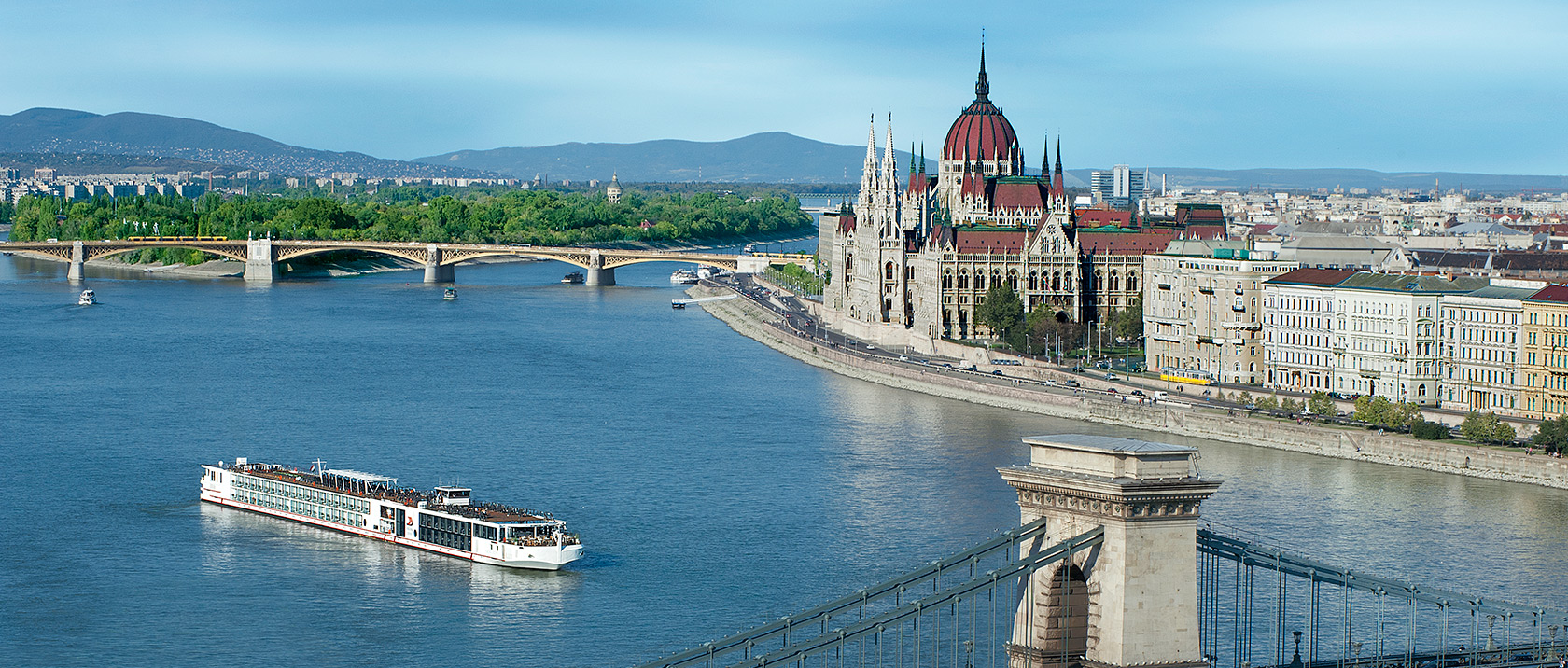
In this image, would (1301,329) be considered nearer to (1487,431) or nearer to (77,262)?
(1487,431)

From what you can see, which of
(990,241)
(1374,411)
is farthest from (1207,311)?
(990,241)

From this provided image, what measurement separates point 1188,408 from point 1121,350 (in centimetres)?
1425

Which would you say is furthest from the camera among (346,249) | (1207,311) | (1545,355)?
(346,249)

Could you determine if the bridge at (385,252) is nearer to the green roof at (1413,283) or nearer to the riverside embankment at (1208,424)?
the riverside embankment at (1208,424)

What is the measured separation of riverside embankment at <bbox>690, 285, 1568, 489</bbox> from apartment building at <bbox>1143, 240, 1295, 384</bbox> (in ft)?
14.1

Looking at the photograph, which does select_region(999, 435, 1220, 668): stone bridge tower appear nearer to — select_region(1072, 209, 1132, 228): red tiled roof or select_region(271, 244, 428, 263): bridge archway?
select_region(1072, 209, 1132, 228): red tiled roof

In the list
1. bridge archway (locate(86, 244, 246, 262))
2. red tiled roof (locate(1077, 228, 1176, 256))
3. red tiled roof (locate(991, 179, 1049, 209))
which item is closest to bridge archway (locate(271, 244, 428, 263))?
bridge archway (locate(86, 244, 246, 262))

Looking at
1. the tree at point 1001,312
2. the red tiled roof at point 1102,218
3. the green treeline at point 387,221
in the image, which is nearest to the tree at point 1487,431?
the tree at point 1001,312

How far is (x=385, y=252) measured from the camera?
293ft

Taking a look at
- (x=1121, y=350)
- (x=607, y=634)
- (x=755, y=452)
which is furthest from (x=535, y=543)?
(x=1121, y=350)

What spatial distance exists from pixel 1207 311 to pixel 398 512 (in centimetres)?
2314

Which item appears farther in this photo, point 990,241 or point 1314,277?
point 990,241

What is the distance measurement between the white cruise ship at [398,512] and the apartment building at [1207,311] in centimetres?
2029

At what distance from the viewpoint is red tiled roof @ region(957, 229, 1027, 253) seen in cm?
5962
